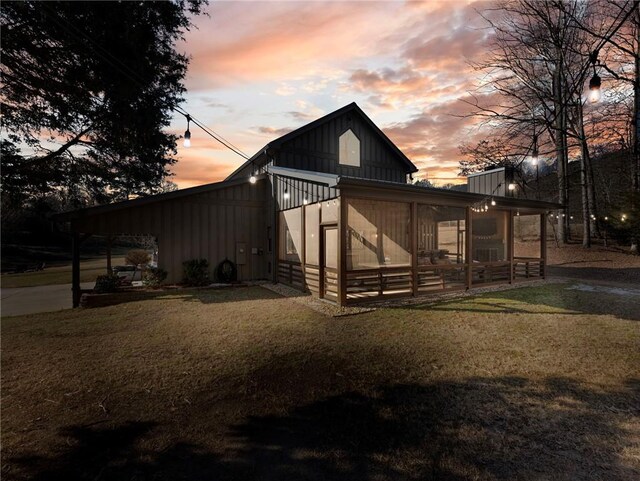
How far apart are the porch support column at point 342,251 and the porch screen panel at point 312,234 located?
Answer: 1574mm

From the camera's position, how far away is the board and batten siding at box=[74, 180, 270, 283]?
1063 centimetres

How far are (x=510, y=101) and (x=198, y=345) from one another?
22447 millimetres

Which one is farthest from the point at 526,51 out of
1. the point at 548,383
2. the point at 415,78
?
the point at 548,383

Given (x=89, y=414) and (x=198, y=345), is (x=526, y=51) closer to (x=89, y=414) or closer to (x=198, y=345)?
(x=198, y=345)

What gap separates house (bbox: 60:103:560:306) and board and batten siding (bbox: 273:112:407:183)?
0.05 m

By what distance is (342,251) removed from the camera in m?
8.09

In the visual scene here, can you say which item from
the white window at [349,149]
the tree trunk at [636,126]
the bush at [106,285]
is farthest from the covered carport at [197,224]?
the tree trunk at [636,126]

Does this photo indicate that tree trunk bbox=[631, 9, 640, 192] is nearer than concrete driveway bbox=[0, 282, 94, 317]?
No

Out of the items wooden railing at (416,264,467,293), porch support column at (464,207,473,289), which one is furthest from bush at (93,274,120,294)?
porch support column at (464,207,473,289)

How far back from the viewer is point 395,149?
48.0ft

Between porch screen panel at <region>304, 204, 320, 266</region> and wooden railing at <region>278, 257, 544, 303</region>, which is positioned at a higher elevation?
porch screen panel at <region>304, 204, 320, 266</region>

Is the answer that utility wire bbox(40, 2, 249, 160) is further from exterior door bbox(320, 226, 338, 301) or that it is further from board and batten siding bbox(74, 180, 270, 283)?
exterior door bbox(320, 226, 338, 301)

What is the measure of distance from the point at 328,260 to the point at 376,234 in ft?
12.4

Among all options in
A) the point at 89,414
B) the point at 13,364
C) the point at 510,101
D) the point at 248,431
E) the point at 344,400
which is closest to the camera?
the point at 248,431
